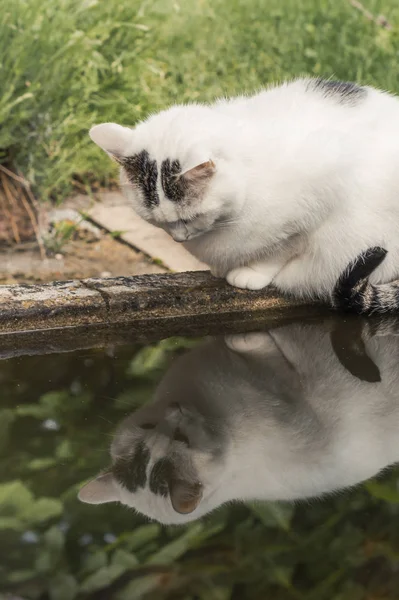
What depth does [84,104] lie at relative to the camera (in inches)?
160

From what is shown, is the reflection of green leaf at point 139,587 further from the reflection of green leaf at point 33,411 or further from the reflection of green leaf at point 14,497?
the reflection of green leaf at point 33,411

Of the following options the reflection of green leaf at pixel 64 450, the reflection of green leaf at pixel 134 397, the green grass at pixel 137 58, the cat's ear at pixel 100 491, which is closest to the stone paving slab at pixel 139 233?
the green grass at pixel 137 58

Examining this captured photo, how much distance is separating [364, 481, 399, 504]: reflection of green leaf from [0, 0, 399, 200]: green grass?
2.44m

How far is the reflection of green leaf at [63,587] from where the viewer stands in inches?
56.9

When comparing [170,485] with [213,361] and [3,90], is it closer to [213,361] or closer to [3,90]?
[213,361]

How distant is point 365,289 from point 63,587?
1521 mm

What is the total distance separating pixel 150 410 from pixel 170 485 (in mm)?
345

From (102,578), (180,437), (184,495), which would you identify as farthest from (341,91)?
(102,578)

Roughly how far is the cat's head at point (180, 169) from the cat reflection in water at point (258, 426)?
0.38 meters

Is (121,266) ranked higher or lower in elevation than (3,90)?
lower

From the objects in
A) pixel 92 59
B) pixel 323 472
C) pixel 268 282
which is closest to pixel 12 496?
pixel 323 472

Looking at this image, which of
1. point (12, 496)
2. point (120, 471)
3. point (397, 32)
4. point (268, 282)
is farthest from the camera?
point (397, 32)

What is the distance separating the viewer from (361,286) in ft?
8.82

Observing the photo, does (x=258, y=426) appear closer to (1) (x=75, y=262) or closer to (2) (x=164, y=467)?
(2) (x=164, y=467)
